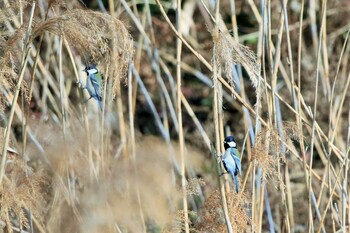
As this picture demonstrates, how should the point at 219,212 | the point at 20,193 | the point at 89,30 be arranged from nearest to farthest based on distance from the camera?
the point at 89,30, the point at 20,193, the point at 219,212

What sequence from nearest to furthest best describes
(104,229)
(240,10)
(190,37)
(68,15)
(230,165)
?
(68,15), (104,229), (230,165), (190,37), (240,10)

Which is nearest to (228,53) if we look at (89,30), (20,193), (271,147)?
(89,30)

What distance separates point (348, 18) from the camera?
6.34 metres

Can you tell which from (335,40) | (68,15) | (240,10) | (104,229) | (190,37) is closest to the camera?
(68,15)

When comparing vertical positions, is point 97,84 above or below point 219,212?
above

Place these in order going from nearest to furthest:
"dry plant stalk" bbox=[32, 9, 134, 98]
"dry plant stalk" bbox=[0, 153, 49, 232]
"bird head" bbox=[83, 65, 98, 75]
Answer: "dry plant stalk" bbox=[32, 9, 134, 98]
"dry plant stalk" bbox=[0, 153, 49, 232]
"bird head" bbox=[83, 65, 98, 75]

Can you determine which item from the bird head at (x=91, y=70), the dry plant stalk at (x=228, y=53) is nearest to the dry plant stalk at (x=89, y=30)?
the dry plant stalk at (x=228, y=53)

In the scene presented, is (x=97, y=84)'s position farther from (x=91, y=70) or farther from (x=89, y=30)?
(x=89, y=30)

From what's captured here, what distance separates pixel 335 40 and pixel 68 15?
4.62 meters

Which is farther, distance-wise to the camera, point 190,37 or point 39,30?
point 190,37

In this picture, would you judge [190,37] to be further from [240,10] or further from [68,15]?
[68,15]

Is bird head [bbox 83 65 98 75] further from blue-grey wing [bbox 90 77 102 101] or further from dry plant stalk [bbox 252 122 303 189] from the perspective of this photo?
dry plant stalk [bbox 252 122 303 189]

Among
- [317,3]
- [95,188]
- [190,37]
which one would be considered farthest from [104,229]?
[317,3]

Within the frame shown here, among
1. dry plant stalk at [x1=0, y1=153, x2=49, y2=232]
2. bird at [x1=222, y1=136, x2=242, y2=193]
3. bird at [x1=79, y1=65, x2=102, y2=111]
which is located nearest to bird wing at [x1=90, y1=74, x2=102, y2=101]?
bird at [x1=79, y1=65, x2=102, y2=111]
